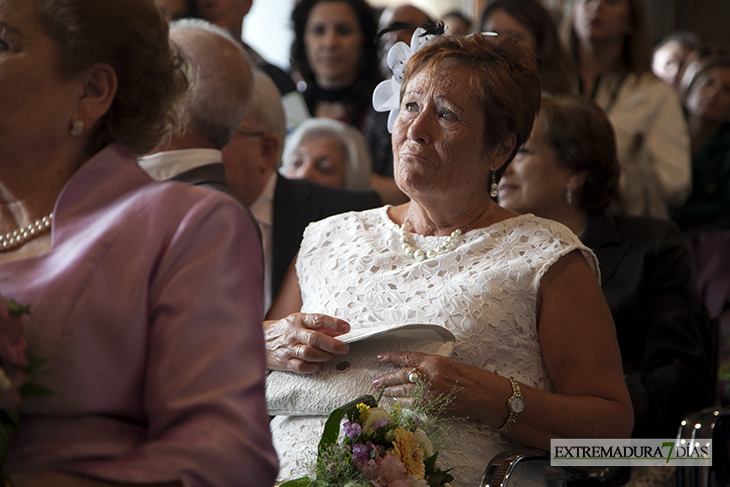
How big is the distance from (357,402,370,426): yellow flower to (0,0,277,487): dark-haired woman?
441 millimetres

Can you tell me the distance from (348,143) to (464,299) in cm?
179

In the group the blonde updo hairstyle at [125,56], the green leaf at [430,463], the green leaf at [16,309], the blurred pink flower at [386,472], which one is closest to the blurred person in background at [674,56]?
the green leaf at [430,463]

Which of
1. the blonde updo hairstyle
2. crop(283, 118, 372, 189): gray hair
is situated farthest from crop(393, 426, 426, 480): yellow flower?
crop(283, 118, 372, 189): gray hair

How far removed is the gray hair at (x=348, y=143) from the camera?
3.48m

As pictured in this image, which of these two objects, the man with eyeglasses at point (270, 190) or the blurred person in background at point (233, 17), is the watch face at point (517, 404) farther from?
the blurred person in background at point (233, 17)

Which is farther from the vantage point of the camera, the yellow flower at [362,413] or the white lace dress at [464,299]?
the white lace dress at [464,299]

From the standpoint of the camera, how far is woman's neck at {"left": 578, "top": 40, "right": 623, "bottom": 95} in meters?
3.69

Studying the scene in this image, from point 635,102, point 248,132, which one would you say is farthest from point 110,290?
point 635,102

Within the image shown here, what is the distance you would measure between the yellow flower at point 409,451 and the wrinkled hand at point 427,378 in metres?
0.12

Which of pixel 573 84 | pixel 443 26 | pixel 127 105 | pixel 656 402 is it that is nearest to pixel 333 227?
pixel 443 26

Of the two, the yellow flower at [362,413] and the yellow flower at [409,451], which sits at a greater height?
the yellow flower at [362,413]

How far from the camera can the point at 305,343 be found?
1.70 m

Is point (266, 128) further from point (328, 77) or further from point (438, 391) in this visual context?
point (438, 391)

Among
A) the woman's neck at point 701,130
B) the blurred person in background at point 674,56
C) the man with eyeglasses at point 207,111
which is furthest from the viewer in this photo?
the blurred person in background at point 674,56
